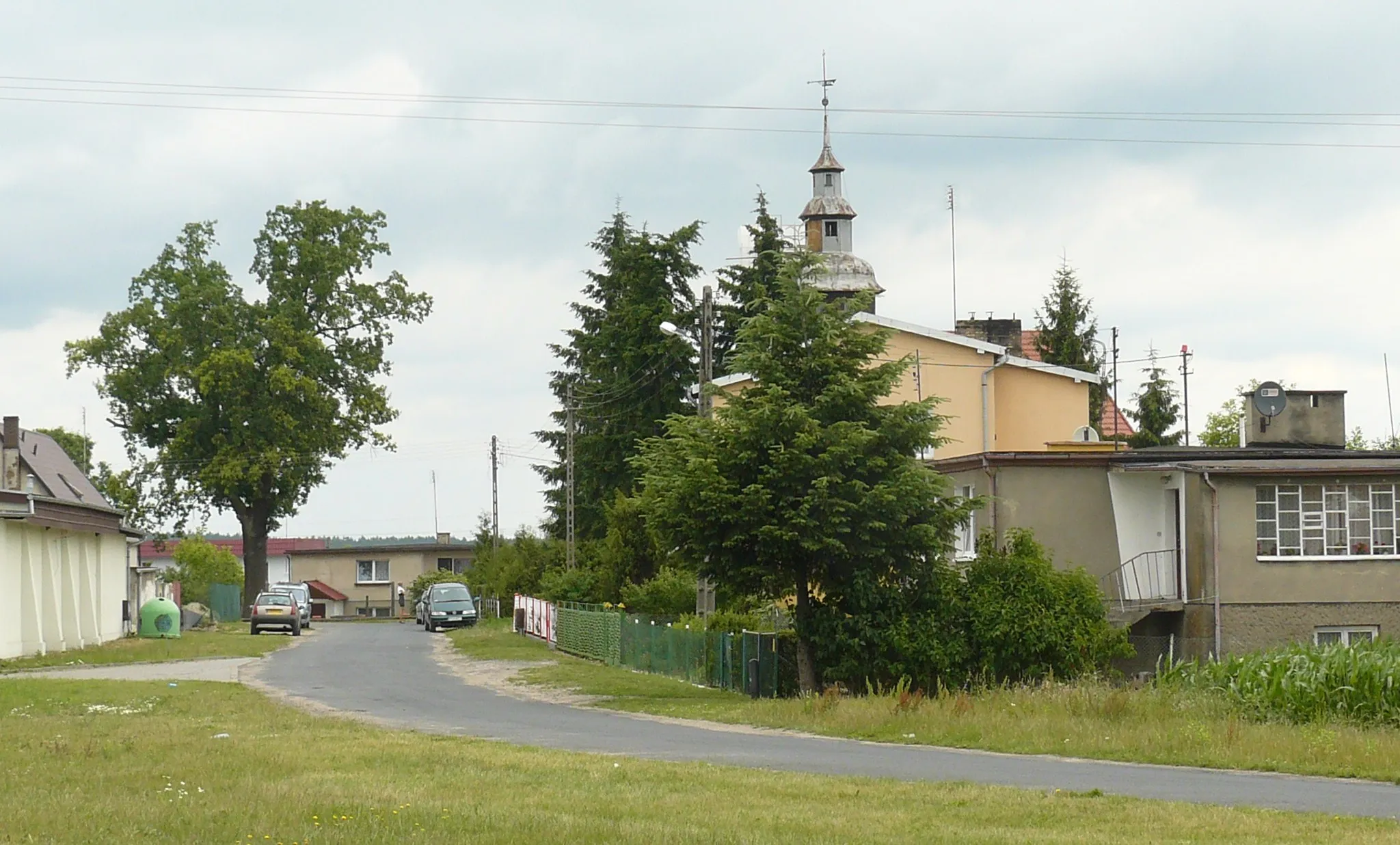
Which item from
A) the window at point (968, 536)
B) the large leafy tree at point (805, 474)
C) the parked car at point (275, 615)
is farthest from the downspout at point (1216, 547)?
the parked car at point (275, 615)

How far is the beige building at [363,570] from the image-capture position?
98188 millimetres

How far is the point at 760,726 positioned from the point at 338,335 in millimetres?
51243

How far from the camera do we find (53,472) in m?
52.3

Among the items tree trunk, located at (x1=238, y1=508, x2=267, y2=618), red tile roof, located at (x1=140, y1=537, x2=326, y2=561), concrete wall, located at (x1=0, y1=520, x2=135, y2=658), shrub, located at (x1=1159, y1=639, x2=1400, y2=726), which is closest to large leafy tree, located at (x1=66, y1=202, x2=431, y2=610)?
tree trunk, located at (x1=238, y1=508, x2=267, y2=618)

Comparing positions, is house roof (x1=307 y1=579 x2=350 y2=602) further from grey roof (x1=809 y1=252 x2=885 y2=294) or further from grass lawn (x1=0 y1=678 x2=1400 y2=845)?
grass lawn (x1=0 y1=678 x2=1400 y2=845)

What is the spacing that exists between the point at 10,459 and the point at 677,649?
2264 cm

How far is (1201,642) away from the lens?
109 ft

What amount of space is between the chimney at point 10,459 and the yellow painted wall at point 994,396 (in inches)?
786

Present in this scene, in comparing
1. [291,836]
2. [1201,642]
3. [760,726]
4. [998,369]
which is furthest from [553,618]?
[291,836]

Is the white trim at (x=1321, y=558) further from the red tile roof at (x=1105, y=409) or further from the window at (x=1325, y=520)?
the red tile roof at (x=1105, y=409)

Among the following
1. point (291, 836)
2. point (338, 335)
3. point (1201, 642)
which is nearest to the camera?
point (291, 836)

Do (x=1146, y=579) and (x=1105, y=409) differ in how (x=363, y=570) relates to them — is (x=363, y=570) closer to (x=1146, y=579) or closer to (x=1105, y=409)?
(x=1105, y=409)

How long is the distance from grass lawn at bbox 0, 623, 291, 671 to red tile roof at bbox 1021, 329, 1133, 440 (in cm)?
3110

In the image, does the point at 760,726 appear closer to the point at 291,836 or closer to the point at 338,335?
the point at 291,836
